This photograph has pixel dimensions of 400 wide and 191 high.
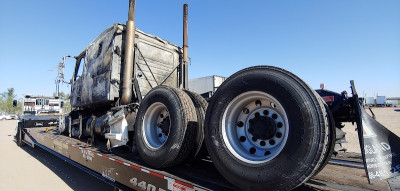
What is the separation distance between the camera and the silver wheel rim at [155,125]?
2.97m

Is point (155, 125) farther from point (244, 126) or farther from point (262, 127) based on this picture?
point (262, 127)

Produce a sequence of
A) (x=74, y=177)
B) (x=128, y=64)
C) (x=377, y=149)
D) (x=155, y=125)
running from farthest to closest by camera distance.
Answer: (x=74, y=177) < (x=128, y=64) < (x=155, y=125) < (x=377, y=149)

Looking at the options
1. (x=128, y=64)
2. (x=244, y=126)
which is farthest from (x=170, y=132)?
(x=128, y=64)

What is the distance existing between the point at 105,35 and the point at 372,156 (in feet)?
17.6

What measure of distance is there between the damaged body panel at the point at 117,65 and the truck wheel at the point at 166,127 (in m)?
1.93

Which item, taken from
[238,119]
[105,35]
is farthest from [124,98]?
[238,119]

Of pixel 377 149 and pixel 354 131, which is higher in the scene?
pixel 377 149

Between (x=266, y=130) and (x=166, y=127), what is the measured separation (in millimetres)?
1404

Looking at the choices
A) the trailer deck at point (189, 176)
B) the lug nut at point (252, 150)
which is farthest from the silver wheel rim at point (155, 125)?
the lug nut at point (252, 150)

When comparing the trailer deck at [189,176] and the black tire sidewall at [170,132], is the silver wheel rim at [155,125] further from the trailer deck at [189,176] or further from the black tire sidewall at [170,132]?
the trailer deck at [189,176]

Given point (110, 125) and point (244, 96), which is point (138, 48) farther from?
point (244, 96)

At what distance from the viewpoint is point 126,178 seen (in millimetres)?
2908

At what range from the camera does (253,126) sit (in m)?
2.08

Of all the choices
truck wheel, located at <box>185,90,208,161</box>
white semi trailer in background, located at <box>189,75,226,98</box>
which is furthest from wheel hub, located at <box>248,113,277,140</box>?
white semi trailer in background, located at <box>189,75,226,98</box>
